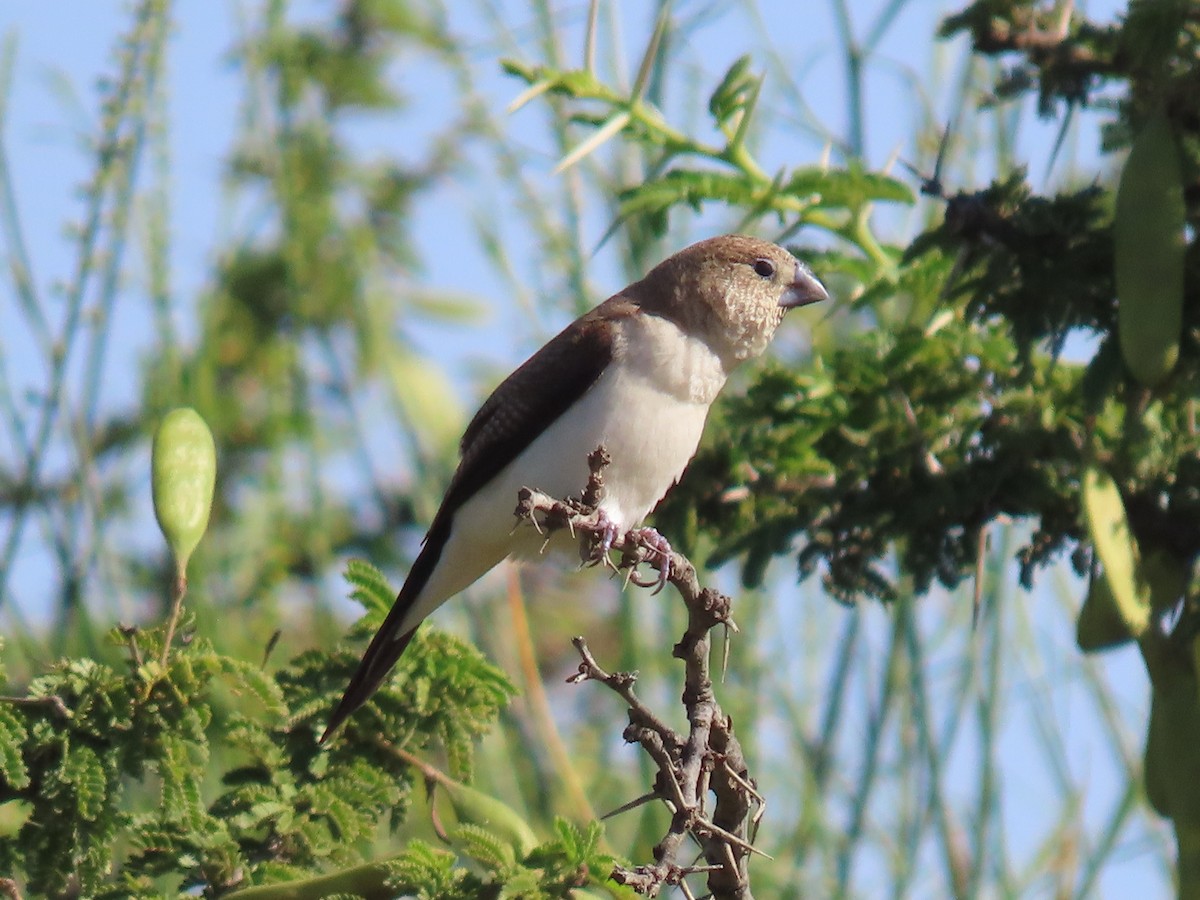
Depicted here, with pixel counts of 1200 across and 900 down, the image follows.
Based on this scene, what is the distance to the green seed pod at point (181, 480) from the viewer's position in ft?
10.5

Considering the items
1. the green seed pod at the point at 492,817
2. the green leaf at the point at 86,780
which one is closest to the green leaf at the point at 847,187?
the green seed pod at the point at 492,817

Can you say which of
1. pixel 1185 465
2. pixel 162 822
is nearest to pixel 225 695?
pixel 162 822

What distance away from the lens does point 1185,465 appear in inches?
155

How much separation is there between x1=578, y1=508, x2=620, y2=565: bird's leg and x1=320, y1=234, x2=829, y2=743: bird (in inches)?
6.0

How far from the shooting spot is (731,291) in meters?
5.11

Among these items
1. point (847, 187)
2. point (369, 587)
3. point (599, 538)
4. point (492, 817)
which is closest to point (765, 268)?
point (847, 187)

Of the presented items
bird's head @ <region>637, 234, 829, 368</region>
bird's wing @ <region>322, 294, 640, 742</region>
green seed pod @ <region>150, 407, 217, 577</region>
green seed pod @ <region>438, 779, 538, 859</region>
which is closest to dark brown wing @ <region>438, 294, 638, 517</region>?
bird's wing @ <region>322, 294, 640, 742</region>

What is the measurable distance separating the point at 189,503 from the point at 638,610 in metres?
2.00

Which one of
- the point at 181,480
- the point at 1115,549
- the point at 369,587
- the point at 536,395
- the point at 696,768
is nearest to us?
the point at 696,768

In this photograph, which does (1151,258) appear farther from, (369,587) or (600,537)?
(369,587)

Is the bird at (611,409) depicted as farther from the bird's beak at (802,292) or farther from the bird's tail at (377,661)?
the bird's tail at (377,661)

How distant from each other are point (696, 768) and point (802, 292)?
2670mm

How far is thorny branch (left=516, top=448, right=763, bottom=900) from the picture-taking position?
2617mm

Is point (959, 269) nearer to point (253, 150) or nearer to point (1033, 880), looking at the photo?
point (1033, 880)
